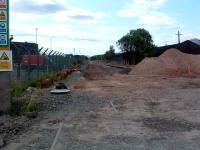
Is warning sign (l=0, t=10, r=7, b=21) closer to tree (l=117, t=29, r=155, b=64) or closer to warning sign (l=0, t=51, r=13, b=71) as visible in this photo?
warning sign (l=0, t=51, r=13, b=71)

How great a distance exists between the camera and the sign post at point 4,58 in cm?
1356

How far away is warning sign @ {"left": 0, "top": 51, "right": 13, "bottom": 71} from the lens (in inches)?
539

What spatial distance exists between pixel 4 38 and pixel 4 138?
4.74m

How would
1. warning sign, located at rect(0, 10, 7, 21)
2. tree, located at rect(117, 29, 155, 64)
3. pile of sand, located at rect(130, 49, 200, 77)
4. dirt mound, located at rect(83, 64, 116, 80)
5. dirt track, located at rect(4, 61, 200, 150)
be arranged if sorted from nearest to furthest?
dirt track, located at rect(4, 61, 200, 150)
warning sign, located at rect(0, 10, 7, 21)
dirt mound, located at rect(83, 64, 116, 80)
pile of sand, located at rect(130, 49, 200, 77)
tree, located at rect(117, 29, 155, 64)

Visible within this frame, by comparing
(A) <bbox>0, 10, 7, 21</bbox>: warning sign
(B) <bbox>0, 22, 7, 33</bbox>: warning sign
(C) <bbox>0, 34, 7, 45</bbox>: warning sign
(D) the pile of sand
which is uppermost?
(A) <bbox>0, 10, 7, 21</bbox>: warning sign

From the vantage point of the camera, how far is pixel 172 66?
140ft

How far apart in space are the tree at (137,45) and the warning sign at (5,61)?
74327 mm

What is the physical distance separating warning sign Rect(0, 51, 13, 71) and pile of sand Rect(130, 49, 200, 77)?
85.7ft

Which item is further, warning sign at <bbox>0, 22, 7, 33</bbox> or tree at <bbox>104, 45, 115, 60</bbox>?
tree at <bbox>104, 45, 115, 60</bbox>

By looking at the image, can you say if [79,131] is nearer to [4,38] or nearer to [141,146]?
[141,146]

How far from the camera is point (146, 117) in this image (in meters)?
12.7

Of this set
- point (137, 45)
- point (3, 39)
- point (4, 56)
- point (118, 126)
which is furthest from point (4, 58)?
point (137, 45)

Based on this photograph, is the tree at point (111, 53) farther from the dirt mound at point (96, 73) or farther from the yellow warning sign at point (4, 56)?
the yellow warning sign at point (4, 56)

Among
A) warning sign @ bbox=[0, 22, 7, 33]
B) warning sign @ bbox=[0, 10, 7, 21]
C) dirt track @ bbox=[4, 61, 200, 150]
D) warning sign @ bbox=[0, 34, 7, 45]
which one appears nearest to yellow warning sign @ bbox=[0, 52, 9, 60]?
warning sign @ bbox=[0, 34, 7, 45]
